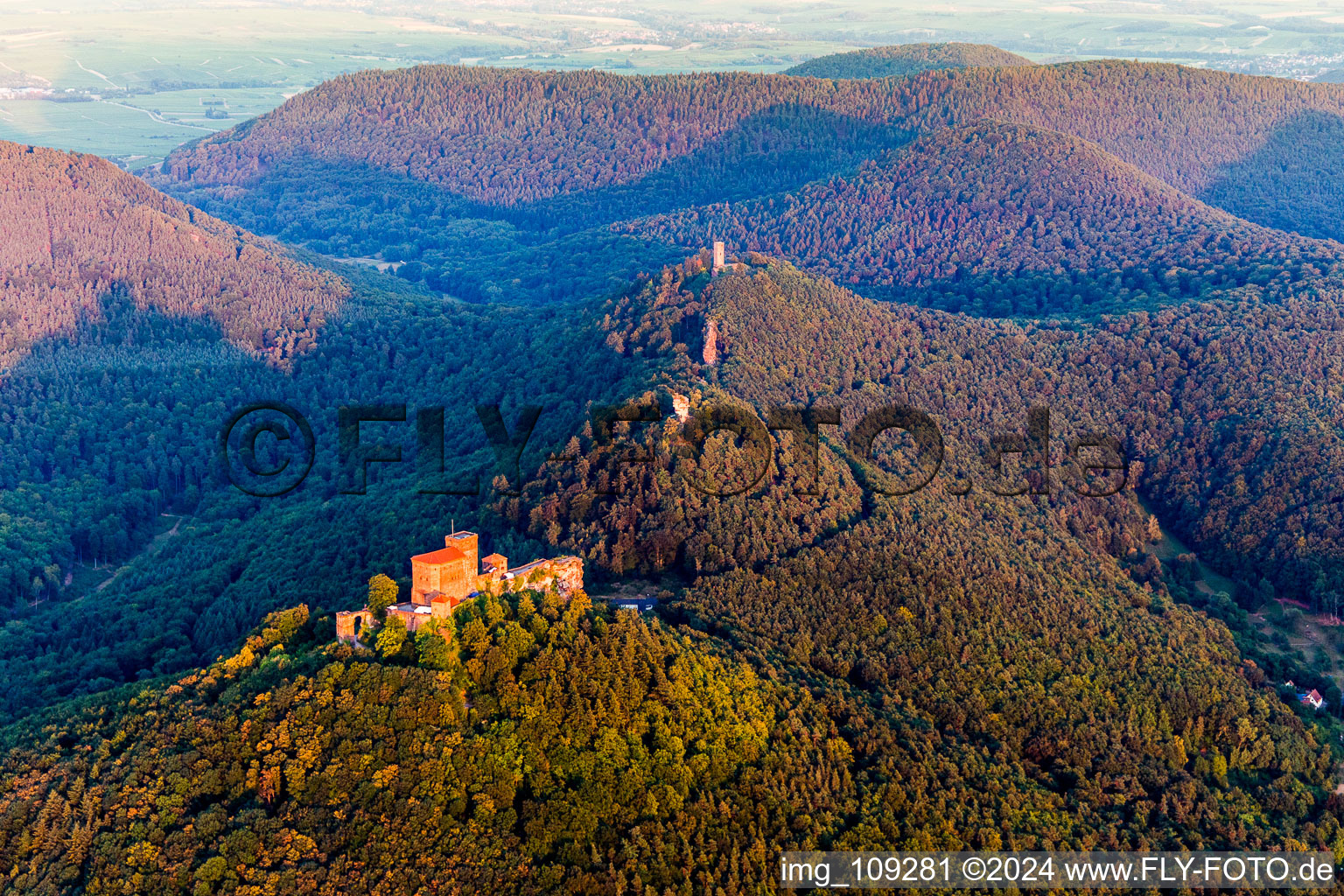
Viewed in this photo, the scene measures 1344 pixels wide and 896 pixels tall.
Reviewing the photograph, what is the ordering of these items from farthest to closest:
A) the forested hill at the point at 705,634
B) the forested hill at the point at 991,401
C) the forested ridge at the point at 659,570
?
the forested hill at the point at 991,401
the forested ridge at the point at 659,570
the forested hill at the point at 705,634

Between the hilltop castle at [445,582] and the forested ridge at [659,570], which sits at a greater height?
the hilltop castle at [445,582]

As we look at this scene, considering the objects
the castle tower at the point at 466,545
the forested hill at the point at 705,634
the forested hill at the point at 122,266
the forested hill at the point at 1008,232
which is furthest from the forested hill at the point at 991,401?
the forested hill at the point at 122,266

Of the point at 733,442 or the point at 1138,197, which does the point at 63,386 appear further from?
the point at 1138,197

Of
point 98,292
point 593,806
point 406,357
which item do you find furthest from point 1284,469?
point 98,292

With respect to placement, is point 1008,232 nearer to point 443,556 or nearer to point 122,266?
point 122,266

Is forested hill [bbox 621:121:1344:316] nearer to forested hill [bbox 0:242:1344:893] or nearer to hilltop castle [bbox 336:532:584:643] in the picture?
forested hill [bbox 0:242:1344:893]

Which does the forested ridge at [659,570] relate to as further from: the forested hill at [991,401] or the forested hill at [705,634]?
the forested hill at [991,401]
